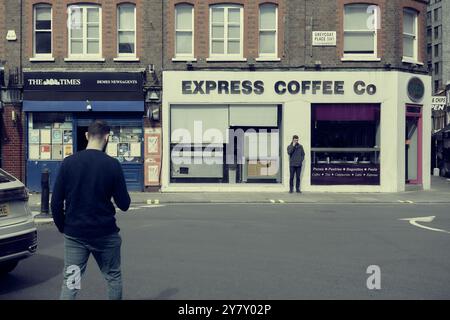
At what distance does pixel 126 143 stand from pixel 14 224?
1448cm

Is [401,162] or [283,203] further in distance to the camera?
[401,162]

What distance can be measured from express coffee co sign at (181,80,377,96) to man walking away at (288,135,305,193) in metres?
1.96

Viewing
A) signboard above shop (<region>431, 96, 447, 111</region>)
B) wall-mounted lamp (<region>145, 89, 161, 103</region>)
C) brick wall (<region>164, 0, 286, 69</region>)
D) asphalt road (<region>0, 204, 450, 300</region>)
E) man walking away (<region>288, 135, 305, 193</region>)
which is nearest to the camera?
asphalt road (<region>0, 204, 450, 300</region>)

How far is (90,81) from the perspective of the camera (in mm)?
20703

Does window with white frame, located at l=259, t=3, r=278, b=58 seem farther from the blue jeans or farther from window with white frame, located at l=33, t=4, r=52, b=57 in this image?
the blue jeans

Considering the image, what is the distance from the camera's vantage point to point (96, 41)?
2117 cm

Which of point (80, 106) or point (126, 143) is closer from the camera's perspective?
point (80, 106)

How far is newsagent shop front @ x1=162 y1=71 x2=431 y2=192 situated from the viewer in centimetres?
2103

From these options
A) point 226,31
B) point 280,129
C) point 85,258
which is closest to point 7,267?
point 85,258

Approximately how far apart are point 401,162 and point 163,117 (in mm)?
8691

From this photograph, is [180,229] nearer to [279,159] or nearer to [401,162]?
[279,159]

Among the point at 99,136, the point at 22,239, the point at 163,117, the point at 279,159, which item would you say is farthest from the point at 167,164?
the point at 99,136

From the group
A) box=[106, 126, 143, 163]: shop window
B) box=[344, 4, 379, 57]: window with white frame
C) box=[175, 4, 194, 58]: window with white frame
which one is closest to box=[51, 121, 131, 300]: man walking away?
box=[106, 126, 143, 163]: shop window

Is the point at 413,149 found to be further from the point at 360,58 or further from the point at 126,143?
the point at 126,143
